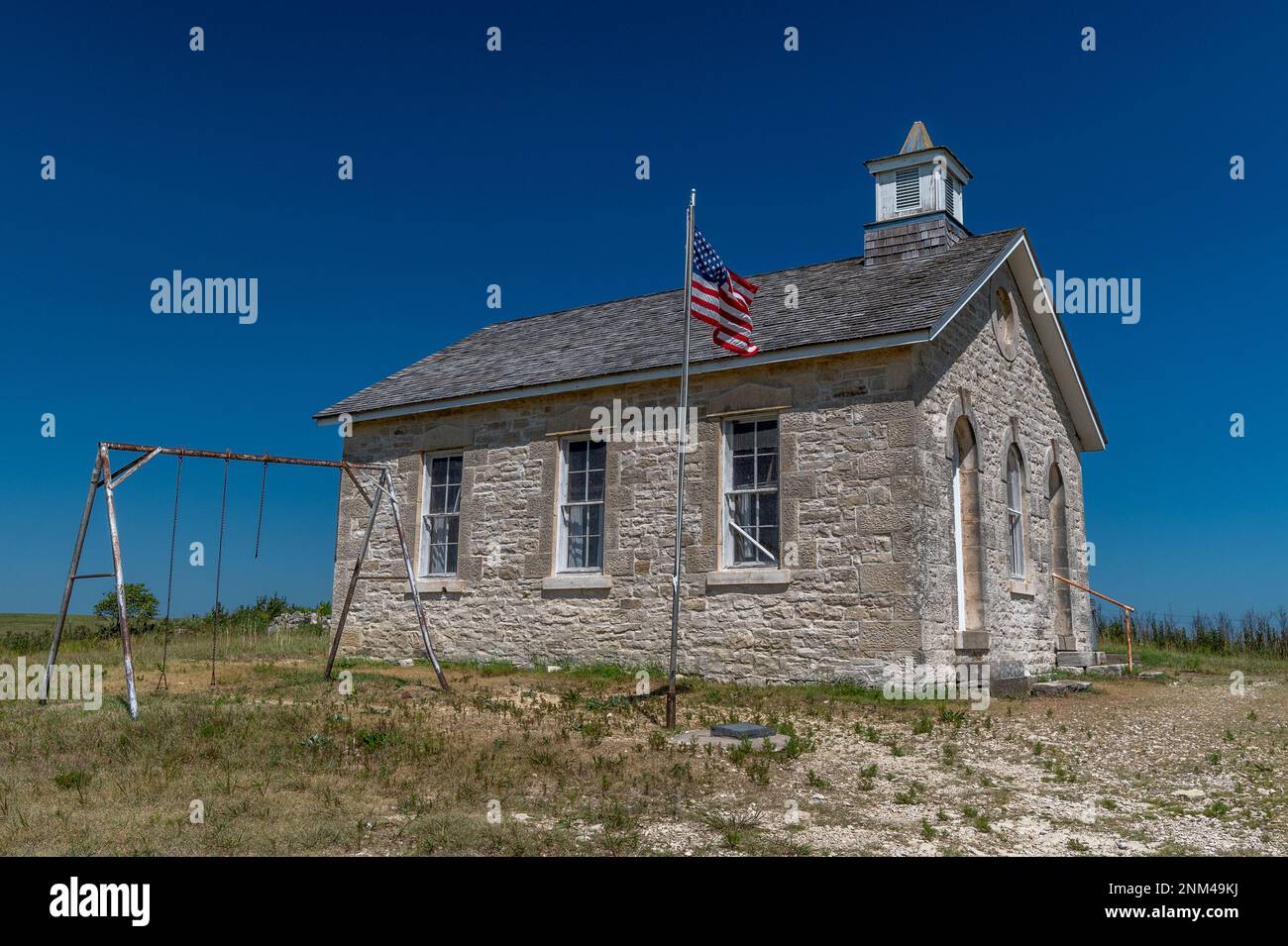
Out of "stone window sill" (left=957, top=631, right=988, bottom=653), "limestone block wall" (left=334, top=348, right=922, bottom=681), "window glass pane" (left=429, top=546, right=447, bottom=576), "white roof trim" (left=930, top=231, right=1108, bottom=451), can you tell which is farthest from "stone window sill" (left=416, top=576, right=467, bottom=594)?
"white roof trim" (left=930, top=231, right=1108, bottom=451)

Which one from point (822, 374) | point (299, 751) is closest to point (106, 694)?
point (299, 751)

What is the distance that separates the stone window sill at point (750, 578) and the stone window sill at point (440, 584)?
14.5 feet

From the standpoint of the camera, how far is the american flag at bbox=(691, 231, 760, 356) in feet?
34.9

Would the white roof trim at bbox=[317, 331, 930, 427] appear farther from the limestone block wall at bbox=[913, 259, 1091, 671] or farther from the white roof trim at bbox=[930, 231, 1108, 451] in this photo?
the white roof trim at bbox=[930, 231, 1108, 451]

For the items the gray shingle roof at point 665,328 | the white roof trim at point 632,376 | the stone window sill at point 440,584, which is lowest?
the stone window sill at point 440,584

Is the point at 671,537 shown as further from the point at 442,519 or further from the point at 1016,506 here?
the point at 1016,506

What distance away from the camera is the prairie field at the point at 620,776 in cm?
569

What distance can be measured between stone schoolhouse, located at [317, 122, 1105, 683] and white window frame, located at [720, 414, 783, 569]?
31 millimetres

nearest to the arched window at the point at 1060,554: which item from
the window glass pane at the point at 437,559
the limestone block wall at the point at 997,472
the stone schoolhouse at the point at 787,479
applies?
the stone schoolhouse at the point at 787,479

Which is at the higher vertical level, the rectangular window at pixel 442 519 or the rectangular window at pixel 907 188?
the rectangular window at pixel 907 188

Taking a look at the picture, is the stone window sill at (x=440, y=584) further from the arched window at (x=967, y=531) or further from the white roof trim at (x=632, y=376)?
the arched window at (x=967, y=531)

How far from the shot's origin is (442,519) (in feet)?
52.9

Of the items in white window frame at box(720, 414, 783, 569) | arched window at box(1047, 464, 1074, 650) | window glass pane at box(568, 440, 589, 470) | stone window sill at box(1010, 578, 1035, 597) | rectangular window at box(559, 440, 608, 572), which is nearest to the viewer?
white window frame at box(720, 414, 783, 569)

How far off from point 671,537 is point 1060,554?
707cm
